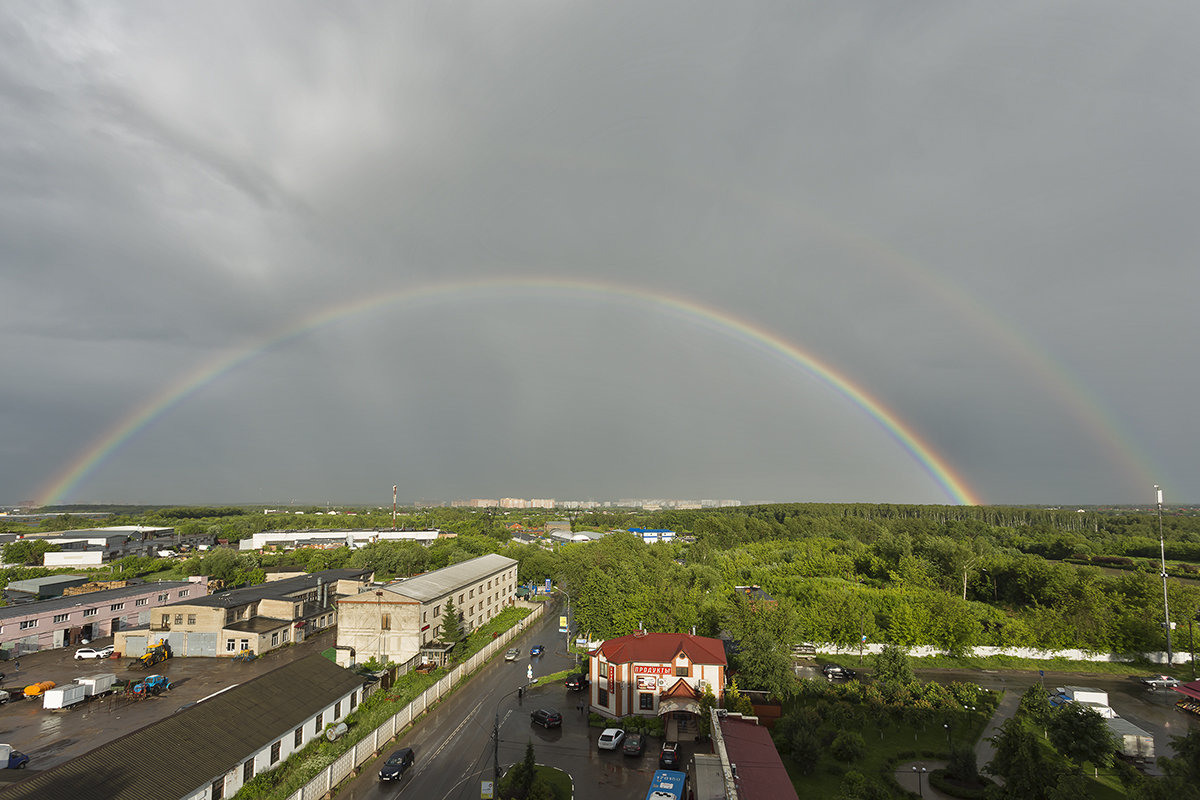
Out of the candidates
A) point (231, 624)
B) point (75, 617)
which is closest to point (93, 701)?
point (231, 624)

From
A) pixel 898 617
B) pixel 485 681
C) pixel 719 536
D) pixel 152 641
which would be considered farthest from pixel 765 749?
pixel 719 536

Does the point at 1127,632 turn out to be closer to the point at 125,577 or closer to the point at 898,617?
the point at 898,617

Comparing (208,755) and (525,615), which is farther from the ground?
(208,755)

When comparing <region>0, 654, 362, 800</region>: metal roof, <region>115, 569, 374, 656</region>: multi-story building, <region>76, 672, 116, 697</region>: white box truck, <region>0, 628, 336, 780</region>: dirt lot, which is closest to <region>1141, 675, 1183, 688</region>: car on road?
<region>0, 654, 362, 800</region>: metal roof

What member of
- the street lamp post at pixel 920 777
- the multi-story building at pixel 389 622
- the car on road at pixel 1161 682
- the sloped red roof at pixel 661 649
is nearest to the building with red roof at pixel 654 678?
the sloped red roof at pixel 661 649

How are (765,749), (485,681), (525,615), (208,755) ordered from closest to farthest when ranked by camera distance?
(208,755), (765,749), (485,681), (525,615)

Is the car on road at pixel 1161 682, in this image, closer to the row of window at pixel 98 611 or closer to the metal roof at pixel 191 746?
the metal roof at pixel 191 746

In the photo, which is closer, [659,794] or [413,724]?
[659,794]

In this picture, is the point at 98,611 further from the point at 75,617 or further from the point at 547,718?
the point at 547,718
